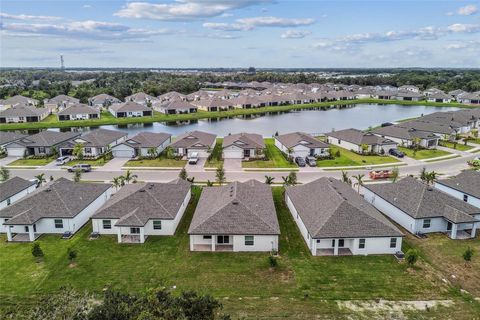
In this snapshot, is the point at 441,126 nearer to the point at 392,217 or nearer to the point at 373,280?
the point at 392,217

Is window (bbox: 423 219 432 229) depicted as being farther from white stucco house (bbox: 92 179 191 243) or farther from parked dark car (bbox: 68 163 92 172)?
parked dark car (bbox: 68 163 92 172)

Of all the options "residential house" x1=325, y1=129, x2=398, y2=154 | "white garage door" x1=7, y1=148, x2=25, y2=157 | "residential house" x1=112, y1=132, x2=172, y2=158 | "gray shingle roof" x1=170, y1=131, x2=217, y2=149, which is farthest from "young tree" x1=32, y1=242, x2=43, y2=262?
"residential house" x1=325, y1=129, x2=398, y2=154

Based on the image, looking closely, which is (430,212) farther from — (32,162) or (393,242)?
(32,162)

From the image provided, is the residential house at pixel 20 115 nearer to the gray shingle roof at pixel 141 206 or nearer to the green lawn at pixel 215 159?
the green lawn at pixel 215 159

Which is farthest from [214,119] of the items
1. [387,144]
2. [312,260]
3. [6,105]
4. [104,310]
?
[104,310]

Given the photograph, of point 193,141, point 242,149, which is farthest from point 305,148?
point 193,141

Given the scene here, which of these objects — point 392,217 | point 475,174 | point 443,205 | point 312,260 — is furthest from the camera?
point 475,174
